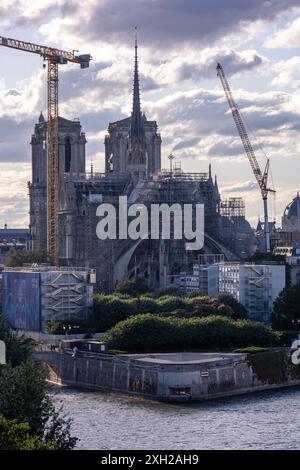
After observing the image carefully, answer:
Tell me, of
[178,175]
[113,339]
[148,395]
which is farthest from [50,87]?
[148,395]

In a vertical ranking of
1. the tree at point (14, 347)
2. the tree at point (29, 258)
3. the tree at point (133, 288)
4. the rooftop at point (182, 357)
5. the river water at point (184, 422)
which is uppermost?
the tree at point (29, 258)

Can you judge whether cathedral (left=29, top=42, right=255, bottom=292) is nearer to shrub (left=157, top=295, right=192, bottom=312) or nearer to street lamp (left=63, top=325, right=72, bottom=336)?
shrub (left=157, top=295, right=192, bottom=312)

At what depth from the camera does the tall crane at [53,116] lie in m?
98.0

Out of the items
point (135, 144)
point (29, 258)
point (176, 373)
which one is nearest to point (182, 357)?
point (176, 373)

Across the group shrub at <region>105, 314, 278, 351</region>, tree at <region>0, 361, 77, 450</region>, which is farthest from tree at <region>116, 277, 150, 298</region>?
tree at <region>0, 361, 77, 450</region>

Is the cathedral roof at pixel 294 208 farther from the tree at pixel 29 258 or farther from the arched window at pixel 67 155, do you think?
the tree at pixel 29 258

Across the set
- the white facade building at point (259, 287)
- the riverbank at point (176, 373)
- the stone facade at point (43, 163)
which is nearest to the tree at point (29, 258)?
the stone facade at point (43, 163)

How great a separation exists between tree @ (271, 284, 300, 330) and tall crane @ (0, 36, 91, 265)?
26.6m

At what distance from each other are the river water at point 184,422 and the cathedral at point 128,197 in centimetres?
3802

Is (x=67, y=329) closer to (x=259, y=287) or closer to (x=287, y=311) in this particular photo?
(x=287, y=311)

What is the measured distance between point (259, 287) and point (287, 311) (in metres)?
4.80

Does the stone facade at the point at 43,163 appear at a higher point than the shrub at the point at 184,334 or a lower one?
higher

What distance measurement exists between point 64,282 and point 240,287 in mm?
10165

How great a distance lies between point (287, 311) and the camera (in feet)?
256
